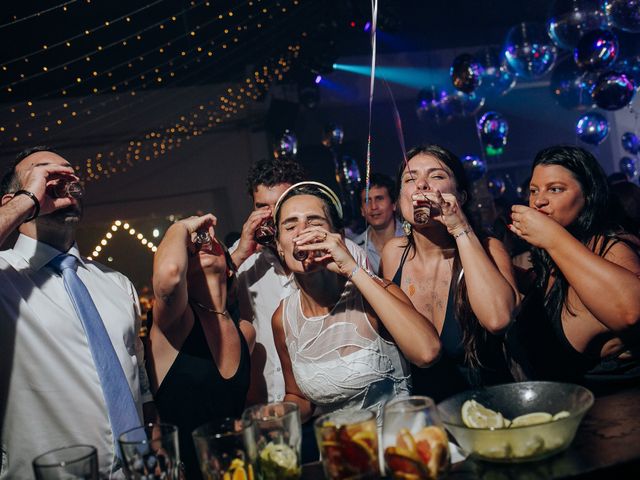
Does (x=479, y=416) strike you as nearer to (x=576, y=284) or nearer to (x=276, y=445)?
(x=276, y=445)

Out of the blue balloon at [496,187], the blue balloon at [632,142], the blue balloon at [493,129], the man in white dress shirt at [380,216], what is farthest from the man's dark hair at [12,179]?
the blue balloon at [632,142]

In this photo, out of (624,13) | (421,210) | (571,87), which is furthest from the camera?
(571,87)

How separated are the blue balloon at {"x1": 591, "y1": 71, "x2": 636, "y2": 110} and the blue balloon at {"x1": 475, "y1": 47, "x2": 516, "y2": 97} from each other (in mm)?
1513

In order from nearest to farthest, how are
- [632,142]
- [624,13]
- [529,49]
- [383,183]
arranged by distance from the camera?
[624,13]
[383,183]
[529,49]
[632,142]

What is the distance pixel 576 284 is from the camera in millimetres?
1807

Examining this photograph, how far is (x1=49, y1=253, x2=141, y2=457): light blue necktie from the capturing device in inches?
72.4

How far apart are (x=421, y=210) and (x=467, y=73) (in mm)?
4832

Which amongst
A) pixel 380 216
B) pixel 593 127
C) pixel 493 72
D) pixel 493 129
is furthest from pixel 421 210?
pixel 593 127

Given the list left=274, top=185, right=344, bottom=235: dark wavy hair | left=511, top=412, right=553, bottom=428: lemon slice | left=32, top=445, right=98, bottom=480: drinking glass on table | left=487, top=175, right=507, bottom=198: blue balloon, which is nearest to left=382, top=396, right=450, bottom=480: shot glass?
left=511, top=412, right=553, bottom=428: lemon slice

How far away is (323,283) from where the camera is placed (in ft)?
7.19

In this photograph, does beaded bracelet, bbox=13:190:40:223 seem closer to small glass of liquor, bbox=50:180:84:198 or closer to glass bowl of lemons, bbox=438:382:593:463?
small glass of liquor, bbox=50:180:84:198

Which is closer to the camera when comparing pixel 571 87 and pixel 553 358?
pixel 553 358

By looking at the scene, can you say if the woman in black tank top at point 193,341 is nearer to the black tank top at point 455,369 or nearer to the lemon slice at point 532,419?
the black tank top at point 455,369

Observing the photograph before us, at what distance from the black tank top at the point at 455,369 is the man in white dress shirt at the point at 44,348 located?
1102 millimetres
